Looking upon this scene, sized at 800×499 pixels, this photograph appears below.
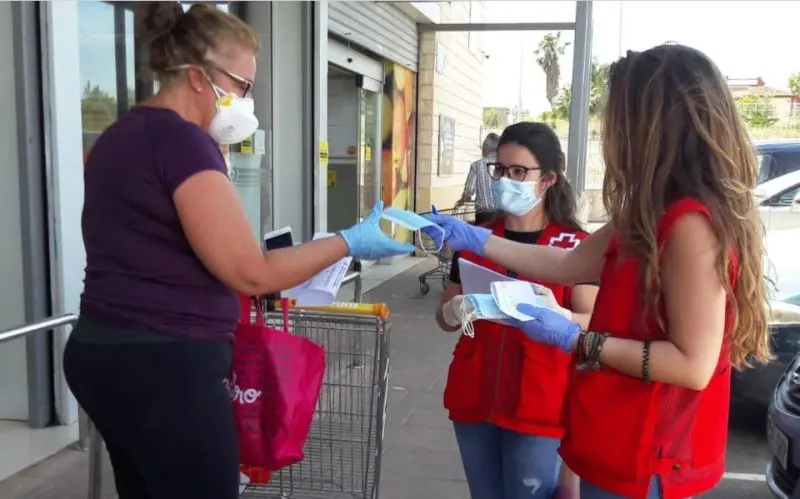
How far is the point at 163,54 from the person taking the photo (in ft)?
6.16

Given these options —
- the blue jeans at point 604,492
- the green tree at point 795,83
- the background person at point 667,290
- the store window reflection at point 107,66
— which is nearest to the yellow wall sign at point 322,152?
the store window reflection at point 107,66

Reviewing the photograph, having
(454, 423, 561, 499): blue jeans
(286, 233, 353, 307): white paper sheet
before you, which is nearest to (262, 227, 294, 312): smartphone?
(286, 233, 353, 307): white paper sheet

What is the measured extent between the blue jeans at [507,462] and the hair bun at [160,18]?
60.4 inches

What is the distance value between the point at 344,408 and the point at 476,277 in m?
0.87

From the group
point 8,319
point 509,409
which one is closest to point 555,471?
point 509,409

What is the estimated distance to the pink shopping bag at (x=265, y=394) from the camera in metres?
2.04

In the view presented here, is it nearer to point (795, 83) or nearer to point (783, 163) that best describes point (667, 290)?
point (783, 163)

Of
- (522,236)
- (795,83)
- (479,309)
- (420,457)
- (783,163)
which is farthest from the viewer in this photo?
(795,83)

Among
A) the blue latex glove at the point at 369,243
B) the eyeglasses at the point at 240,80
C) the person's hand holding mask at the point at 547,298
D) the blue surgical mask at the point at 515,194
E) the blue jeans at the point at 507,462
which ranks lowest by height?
the blue jeans at the point at 507,462

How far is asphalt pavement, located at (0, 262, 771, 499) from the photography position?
12.6 ft

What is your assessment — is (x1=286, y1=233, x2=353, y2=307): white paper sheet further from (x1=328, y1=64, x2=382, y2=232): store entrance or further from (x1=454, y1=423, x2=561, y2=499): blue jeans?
(x1=328, y1=64, x2=382, y2=232): store entrance

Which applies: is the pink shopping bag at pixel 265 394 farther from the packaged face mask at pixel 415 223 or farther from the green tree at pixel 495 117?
the green tree at pixel 495 117

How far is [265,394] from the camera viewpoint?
6.72ft

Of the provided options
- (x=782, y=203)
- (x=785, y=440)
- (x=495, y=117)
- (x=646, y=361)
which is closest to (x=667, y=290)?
(x=646, y=361)
